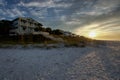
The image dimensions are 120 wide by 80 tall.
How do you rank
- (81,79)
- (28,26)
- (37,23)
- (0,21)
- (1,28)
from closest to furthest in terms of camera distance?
(81,79) → (1,28) → (0,21) → (28,26) → (37,23)

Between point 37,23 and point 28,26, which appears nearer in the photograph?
point 28,26

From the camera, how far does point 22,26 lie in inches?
1838

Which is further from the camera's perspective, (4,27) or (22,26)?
(22,26)

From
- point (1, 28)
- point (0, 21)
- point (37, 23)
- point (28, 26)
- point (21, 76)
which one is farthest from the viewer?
point (37, 23)

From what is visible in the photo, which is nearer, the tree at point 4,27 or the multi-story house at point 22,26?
the tree at point 4,27

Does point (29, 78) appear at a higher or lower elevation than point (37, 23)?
lower

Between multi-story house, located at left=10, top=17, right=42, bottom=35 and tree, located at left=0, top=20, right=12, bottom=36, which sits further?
multi-story house, located at left=10, top=17, right=42, bottom=35

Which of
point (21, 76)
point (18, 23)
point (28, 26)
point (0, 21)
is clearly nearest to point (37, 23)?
point (28, 26)

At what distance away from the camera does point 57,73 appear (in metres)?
7.98

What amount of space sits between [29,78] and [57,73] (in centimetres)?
185

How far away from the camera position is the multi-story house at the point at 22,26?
44.6 m

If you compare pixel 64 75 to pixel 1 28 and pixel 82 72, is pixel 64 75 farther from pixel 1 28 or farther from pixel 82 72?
pixel 1 28

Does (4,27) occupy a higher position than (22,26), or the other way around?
(22,26)

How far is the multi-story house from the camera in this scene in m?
44.6
